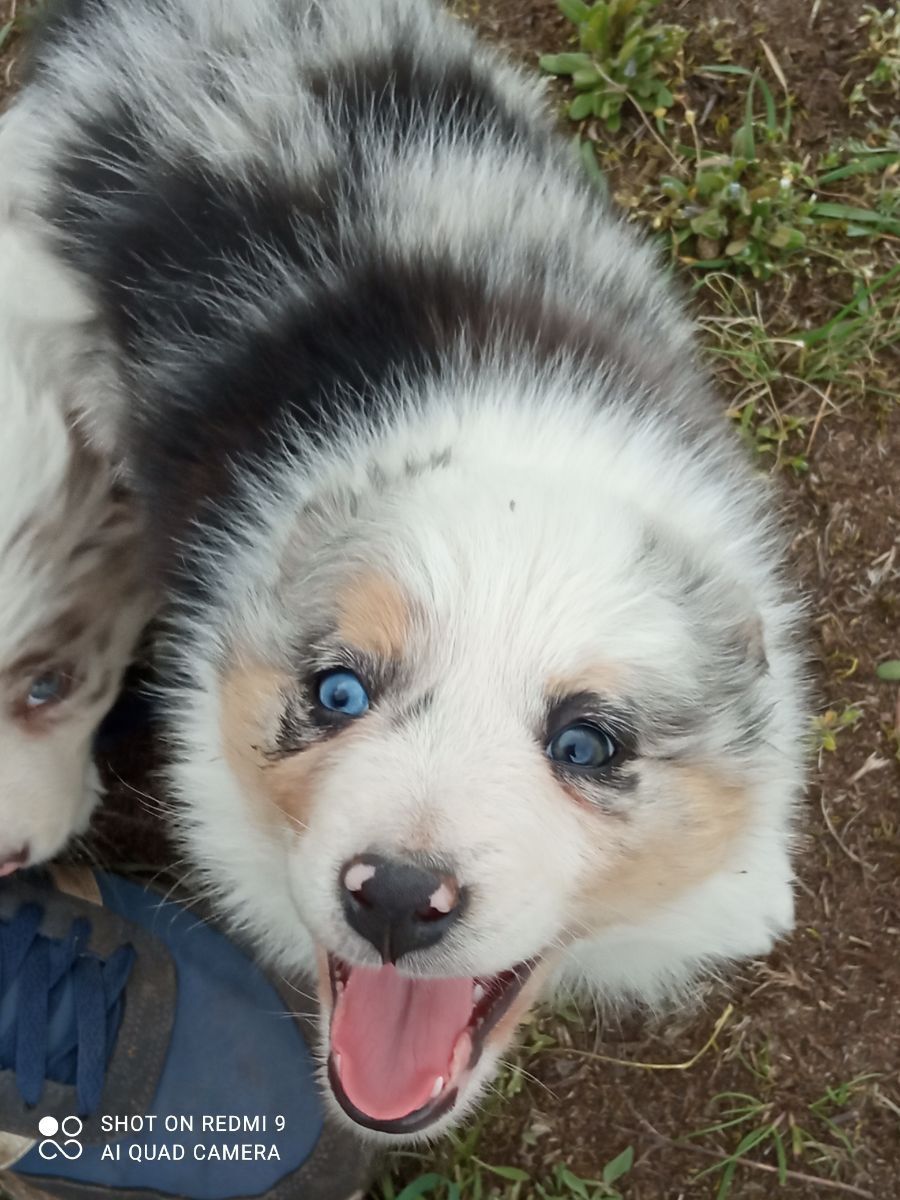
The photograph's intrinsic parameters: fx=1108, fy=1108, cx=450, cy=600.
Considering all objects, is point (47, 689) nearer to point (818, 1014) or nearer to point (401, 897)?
point (401, 897)

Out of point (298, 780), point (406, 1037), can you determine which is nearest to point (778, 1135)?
point (406, 1037)

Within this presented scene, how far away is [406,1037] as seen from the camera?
185 cm

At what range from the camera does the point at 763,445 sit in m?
3.02

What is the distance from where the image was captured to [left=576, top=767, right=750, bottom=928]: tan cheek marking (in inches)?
65.0

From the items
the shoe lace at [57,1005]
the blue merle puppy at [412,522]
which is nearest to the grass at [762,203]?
the blue merle puppy at [412,522]

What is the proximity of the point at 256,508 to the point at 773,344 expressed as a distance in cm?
170

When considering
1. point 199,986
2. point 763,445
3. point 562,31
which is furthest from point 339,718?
point 562,31

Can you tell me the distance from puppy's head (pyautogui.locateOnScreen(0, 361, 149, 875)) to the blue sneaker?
521 mm

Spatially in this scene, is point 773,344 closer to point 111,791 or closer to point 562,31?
point 562,31

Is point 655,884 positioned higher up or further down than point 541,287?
further down

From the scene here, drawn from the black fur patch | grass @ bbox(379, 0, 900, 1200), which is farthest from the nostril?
grass @ bbox(379, 0, 900, 1200)

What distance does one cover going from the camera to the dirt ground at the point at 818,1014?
2.79 metres

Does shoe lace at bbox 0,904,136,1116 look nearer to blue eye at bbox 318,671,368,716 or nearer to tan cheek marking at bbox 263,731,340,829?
tan cheek marking at bbox 263,731,340,829

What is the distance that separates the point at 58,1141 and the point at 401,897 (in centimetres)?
183
